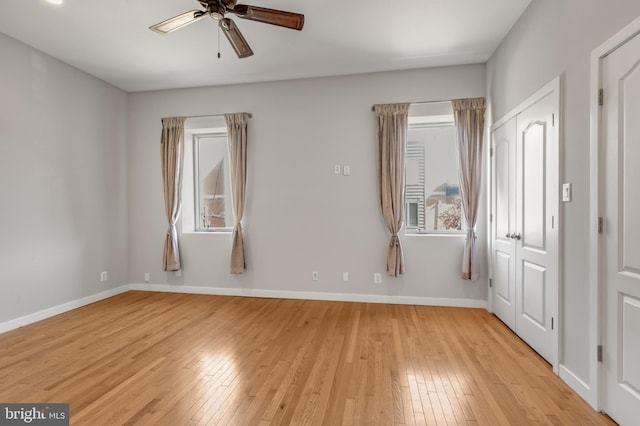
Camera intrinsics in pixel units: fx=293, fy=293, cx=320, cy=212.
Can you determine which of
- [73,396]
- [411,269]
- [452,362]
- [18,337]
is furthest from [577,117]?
[18,337]

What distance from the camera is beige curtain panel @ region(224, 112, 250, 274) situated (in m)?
4.16

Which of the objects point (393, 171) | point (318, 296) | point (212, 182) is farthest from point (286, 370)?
point (212, 182)

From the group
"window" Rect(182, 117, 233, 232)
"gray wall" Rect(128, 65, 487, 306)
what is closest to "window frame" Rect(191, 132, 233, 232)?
"window" Rect(182, 117, 233, 232)

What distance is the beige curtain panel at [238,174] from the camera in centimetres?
416

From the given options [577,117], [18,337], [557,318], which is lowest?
[18,337]

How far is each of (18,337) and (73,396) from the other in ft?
5.41

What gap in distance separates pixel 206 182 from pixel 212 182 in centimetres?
11

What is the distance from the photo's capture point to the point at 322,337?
2.88 m

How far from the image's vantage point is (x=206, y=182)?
15.4 ft

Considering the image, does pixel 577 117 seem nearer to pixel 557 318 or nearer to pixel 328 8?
pixel 557 318

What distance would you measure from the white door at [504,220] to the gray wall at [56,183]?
17.2 feet

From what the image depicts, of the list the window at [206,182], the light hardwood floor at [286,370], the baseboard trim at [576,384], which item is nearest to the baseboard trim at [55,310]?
the light hardwood floor at [286,370]

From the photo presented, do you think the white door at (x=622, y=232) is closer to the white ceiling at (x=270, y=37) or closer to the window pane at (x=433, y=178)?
the white ceiling at (x=270, y=37)

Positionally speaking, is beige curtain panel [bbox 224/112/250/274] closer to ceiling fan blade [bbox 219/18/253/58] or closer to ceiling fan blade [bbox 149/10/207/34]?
ceiling fan blade [bbox 219/18/253/58]
